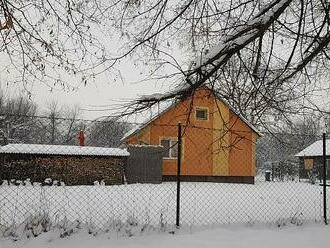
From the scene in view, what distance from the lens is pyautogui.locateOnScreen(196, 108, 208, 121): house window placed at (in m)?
23.9

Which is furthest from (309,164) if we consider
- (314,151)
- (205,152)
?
(205,152)

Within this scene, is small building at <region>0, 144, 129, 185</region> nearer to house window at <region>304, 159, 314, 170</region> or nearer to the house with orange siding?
the house with orange siding

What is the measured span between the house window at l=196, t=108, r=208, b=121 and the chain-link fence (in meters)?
1.04

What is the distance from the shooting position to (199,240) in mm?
5824

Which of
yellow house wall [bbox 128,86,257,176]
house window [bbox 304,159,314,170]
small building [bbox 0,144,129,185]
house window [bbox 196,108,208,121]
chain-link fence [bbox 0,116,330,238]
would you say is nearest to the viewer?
chain-link fence [bbox 0,116,330,238]

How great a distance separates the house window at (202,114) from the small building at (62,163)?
247 inches

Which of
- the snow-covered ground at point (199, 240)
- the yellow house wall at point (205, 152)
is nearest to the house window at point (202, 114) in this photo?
the yellow house wall at point (205, 152)

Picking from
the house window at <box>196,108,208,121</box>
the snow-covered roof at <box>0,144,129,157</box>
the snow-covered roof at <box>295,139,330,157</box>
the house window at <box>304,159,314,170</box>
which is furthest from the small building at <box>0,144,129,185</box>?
the snow-covered roof at <box>295,139,330,157</box>

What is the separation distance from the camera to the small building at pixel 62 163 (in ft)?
55.4

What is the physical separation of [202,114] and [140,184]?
23.4ft

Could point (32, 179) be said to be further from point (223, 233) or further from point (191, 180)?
point (223, 233)

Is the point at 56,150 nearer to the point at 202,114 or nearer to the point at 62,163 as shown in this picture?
the point at 62,163

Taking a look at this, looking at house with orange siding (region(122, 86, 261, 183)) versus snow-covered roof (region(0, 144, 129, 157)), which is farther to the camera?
house with orange siding (region(122, 86, 261, 183))

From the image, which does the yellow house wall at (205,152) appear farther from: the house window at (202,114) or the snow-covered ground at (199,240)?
the snow-covered ground at (199,240)
